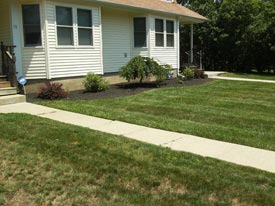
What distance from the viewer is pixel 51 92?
10.7 metres

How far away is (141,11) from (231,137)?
10350mm

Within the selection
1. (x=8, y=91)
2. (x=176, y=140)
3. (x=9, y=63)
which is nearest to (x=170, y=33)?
(x=9, y=63)

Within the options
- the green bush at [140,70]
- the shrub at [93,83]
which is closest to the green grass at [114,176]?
the shrub at [93,83]

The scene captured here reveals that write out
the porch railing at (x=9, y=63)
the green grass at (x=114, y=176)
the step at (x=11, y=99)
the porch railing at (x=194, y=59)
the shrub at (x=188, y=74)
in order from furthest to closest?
the porch railing at (x=194, y=59) < the shrub at (x=188, y=74) < the porch railing at (x=9, y=63) < the step at (x=11, y=99) < the green grass at (x=114, y=176)

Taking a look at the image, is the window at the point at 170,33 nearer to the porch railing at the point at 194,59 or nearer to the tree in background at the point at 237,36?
the porch railing at the point at 194,59

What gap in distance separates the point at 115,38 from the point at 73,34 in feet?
11.4

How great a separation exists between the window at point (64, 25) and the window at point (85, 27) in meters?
0.39

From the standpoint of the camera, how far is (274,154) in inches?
222

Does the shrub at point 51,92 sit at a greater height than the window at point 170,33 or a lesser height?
lesser

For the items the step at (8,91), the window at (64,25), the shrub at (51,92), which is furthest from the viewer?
the window at (64,25)

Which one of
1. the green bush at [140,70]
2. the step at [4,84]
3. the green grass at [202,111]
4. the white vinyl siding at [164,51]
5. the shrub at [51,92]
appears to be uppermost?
the white vinyl siding at [164,51]

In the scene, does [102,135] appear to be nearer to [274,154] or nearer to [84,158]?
[84,158]

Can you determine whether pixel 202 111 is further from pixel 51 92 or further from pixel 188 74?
pixel 188 74

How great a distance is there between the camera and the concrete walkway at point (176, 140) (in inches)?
213
